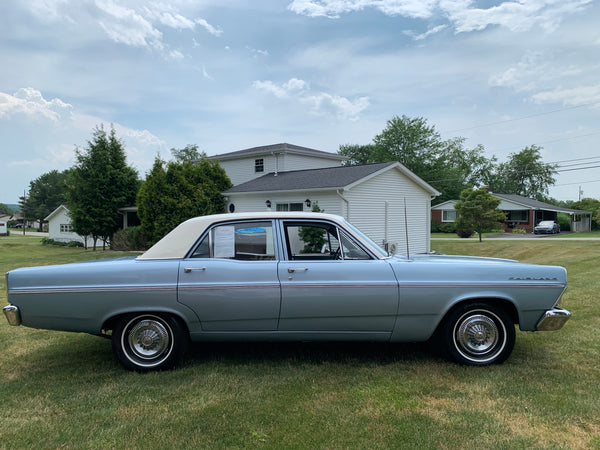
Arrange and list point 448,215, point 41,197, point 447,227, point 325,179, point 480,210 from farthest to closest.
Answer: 1. point 41,197
2. point 448,215
3. point 447,227
4. point 480,210
5. point 325,179

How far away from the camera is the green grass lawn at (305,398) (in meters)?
3.14

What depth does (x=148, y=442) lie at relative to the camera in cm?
309

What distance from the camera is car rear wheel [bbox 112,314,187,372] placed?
4.39 metres

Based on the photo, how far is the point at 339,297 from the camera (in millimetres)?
4309

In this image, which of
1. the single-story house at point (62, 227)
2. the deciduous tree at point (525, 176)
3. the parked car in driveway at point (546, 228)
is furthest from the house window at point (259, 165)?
the deciduous tree at point (525, 176)

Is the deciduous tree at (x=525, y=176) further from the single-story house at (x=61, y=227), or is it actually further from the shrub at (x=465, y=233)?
the single-story house at (x=61, y=227)

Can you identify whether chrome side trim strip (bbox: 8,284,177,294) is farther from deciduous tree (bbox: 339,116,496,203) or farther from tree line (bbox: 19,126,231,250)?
deciduous tree (bbox: 339,116,496,203)

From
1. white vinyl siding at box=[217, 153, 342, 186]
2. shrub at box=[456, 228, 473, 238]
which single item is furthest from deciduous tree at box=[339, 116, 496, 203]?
white vinyl siding at box=[217, 153, 342, 186]

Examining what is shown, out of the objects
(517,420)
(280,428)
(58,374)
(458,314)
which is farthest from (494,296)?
(58,374)

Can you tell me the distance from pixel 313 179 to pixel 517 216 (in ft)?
104

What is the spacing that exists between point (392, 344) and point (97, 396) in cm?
326

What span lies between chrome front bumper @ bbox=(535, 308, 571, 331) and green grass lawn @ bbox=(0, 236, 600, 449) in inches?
16.6

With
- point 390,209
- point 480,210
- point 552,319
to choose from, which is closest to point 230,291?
point 552,319

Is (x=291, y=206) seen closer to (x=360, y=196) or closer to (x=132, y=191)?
(x=360, y=196)
